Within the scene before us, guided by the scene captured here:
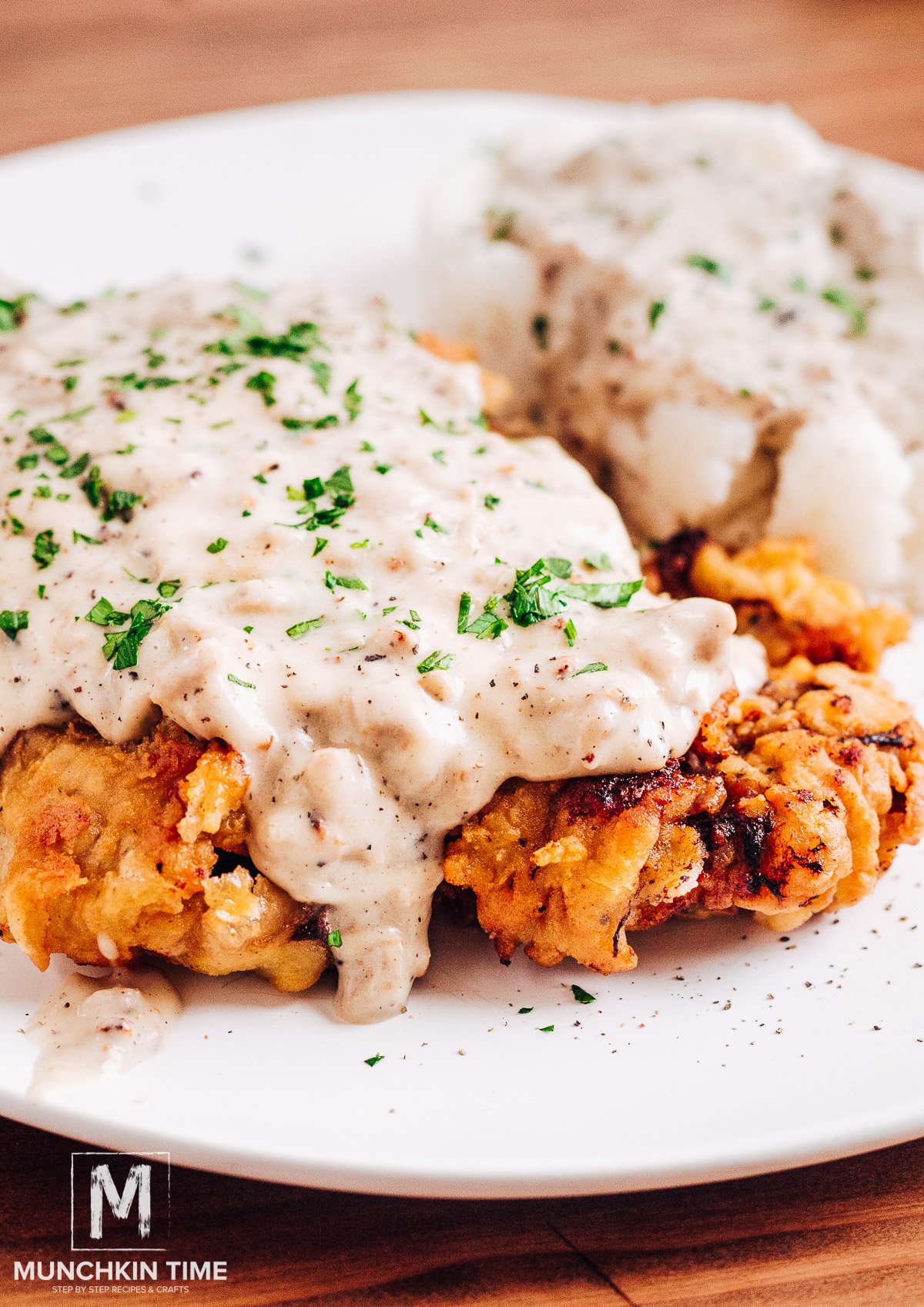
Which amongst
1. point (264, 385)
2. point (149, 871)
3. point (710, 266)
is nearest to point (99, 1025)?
point (149, 871)

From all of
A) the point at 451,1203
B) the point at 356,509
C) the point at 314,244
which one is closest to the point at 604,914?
the point at 451,1203

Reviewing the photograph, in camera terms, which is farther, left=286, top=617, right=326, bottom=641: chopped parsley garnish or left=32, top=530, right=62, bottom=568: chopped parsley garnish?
left=32, top=530, right=62, bottom=568: chopped parsley garnish

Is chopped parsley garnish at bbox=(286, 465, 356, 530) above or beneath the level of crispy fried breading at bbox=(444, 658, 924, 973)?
above

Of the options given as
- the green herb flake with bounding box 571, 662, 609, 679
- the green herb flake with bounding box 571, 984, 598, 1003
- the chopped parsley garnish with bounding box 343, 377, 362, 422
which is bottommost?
the green herb flake with bounding box 571, 984, 598, 1003

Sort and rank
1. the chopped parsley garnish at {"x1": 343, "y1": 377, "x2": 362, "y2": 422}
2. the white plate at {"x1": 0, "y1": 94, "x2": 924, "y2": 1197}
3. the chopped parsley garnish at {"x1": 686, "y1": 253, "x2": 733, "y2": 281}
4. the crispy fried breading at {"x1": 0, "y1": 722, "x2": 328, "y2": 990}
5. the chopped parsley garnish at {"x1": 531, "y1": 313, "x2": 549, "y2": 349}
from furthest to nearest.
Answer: the chopped parsley garnish at {"x1": 531, "y1": 313, "x2": 549, "y2": 349} < the chopped parsley garnish at {"x1": 686, "y1": 253, "x2": 733, "y2": 281} < the chopped parsley garnish at {"x1": 343, "y1": 377, "x2": 362, "y2": 422} < the crispy fried breading at {"x1": 0, "y1": 722, "x2": 328, "y2": 990} < the white plate at {"x1": 0, "y1": 94, "x2": 924, "y2": 1197}

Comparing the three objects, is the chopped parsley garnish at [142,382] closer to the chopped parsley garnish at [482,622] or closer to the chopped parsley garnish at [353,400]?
the chopped parsley garnish at [353,400]

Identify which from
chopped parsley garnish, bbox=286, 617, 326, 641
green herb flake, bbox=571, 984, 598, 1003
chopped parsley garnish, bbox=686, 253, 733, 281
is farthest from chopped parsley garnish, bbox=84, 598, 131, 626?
chopped parsley garnish, bbox=686, 253, 733, 281

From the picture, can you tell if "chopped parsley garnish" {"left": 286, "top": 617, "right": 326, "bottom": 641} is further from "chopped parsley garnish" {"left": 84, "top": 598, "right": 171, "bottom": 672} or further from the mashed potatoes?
the mashed potatoes
